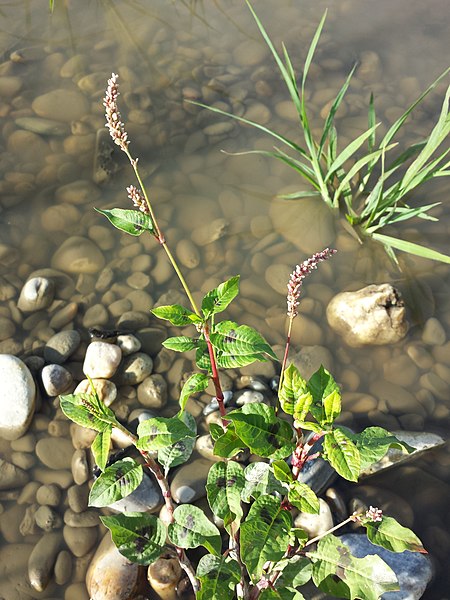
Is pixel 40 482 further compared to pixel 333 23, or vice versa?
pixel 333 23

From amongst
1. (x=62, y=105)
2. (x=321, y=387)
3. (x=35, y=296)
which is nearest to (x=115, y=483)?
(x=321, y=387)

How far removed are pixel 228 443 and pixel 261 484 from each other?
187mm

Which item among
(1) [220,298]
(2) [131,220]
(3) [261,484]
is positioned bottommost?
(3) [261,484]

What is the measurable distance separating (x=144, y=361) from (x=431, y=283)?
1.60 meters

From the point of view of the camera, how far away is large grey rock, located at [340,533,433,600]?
2.08 metres

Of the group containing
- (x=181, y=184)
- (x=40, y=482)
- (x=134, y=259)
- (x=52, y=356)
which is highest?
(x=181, y=184)

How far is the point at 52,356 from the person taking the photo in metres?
2.66

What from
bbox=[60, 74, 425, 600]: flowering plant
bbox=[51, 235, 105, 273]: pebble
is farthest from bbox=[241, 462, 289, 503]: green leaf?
bbox=[51, 235, 105, 273]: pebble

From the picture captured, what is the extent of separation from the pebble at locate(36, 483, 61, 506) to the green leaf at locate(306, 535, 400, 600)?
44.3 inches

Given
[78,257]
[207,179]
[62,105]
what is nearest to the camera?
[78,257]

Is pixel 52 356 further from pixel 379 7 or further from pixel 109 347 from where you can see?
pixel 379 7

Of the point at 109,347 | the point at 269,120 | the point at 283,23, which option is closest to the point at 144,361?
the point at 109,347

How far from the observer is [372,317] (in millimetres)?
2744

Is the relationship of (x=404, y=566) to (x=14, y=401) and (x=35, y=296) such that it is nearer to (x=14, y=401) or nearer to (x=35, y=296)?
(x=14, y=401)
